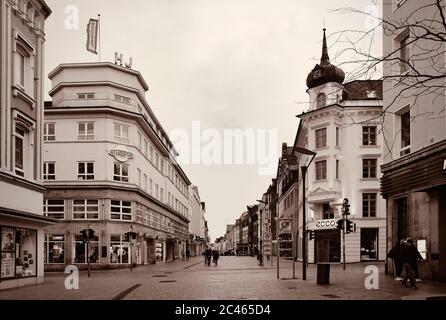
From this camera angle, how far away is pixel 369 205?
156 feet

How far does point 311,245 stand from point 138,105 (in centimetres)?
2122

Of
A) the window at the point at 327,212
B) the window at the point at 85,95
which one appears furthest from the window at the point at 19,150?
the window at the point at 327,212

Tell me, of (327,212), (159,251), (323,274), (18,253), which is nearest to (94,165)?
(327,212)

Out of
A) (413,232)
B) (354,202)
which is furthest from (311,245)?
(413,232)

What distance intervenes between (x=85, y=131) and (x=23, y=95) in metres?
24.7

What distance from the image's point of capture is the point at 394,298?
50.7 ft

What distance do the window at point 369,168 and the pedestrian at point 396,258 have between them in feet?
79.6

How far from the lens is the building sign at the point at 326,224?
154 ft

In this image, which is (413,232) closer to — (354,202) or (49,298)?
(49,298)

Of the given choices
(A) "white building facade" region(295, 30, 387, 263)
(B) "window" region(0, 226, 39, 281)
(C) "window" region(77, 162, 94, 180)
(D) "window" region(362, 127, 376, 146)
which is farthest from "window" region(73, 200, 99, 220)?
(D) "window" region(362, 127, 376, 146)

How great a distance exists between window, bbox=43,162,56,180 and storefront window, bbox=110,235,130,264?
735 centimetres

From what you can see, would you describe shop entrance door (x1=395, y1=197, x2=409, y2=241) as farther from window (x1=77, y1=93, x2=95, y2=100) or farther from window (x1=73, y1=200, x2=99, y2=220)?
window (x1=77, y1=93, x2=95, y2=100)

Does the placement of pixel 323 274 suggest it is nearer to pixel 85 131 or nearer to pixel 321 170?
pixel 321 170

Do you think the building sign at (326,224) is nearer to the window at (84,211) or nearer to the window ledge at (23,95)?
the window at (84,211)
